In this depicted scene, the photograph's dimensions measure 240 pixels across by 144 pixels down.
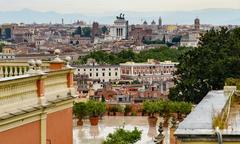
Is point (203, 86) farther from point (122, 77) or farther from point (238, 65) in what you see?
point (122, 77)

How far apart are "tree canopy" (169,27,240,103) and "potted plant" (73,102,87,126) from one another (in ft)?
12.6

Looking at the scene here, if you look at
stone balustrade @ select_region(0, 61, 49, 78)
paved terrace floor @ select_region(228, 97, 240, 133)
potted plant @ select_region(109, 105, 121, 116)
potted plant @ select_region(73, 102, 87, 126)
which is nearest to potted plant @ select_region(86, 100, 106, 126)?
potted plant @ select_region(73, 102, 87, 126)

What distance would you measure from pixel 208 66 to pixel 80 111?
5.38m

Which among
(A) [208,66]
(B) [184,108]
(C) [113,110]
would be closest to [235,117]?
(B) [184,108]

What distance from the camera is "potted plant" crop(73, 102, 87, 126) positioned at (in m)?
29.1

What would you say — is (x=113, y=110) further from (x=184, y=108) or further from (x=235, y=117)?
(x=235, y=117)

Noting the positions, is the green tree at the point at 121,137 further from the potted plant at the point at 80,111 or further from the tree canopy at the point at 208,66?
the potted plant at the point at 80,111

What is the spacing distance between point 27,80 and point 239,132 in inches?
200

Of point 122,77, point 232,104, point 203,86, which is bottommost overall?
point 122,77

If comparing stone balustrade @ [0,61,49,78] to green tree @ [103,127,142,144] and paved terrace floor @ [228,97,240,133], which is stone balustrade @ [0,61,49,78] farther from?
green tree @ [103,127,142,144]

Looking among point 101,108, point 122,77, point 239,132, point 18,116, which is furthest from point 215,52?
point 122,77

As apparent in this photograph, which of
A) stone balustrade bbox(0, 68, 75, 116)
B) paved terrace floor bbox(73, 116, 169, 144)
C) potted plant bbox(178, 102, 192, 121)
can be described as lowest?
paved terrace floor bbox(73, 116, 169, 144)

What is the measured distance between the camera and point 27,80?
34.6 ft

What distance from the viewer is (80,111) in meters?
29.3
